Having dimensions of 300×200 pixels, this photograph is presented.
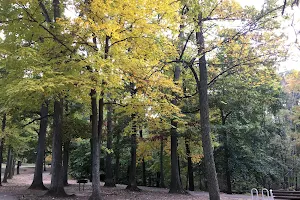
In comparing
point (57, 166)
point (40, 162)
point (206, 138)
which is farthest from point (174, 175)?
point (40, 162)

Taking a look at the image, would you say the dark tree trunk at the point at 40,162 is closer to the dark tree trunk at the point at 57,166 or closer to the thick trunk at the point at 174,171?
the dark tree trunk at the point at 57,166

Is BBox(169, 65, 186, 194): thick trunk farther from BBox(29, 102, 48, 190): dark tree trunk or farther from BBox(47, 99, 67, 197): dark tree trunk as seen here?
BBox(29, 102, 48, 190): dark tree trunk

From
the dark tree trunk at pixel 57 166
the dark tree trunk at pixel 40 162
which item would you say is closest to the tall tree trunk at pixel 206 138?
the dark tree trunk at pixel 57 166

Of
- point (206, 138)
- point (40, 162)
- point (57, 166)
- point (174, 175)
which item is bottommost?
point (174, 175)

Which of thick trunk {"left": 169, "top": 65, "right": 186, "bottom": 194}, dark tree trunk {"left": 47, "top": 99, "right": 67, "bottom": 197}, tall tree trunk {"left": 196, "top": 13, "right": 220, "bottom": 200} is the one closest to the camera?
tall tree trunk {"left": 196, "top": 13, "right": 220, "bottom": 200}

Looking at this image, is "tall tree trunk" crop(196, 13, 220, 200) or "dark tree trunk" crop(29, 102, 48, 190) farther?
"dark tree trunk" crop(29, 102, 48, 190)

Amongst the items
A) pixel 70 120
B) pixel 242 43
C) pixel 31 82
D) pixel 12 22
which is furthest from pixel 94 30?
pixel 70 120

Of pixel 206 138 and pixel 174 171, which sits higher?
pixel 206 138

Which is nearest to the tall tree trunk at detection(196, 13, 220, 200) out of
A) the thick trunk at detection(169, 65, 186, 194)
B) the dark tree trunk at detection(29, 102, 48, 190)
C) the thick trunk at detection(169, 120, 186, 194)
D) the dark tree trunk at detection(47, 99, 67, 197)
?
the thick trunk at detection(169, 65, 186, 194)

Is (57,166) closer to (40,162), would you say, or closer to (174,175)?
(40,162)

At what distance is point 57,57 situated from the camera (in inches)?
355

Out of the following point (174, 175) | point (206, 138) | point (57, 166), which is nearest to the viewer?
point (206, 138)

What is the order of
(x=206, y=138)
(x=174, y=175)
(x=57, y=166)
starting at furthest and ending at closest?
(x=174, y=175) → (x=57, y=166) → (x=206, y=138)

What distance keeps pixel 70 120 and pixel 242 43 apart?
420 inches
